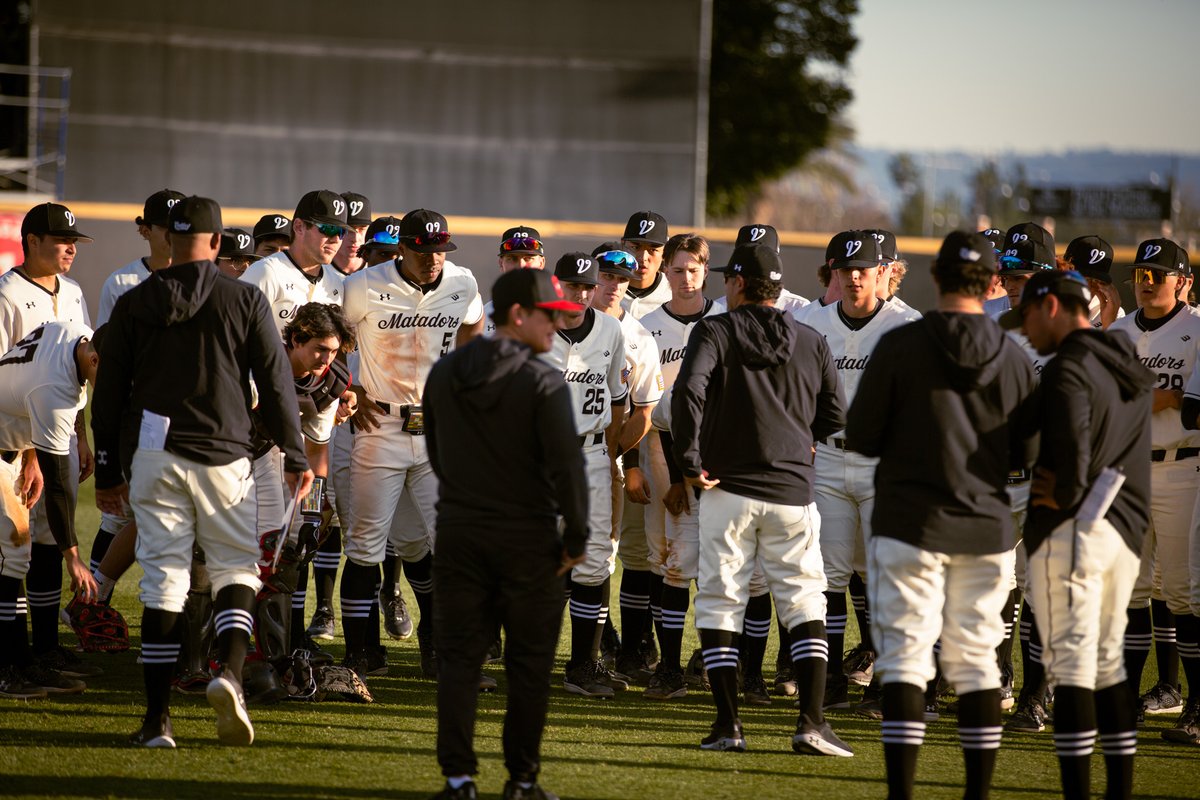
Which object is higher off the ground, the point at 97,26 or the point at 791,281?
the point at 97,26

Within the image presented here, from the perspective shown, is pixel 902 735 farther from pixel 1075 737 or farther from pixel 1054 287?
pixel 1054 287

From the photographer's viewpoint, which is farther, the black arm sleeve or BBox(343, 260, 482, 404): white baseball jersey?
BBox(343, 260, 482, 404): white baseball jersey

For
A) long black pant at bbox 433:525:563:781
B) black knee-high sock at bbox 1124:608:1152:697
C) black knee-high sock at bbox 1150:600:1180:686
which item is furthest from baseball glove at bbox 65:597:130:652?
black knee-high sock at bbox 1150:600:1180:686

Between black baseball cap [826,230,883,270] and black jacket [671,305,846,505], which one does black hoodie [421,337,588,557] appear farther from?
black baseball cap [826,230,883,270]

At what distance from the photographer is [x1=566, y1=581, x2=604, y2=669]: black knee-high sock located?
725 cm

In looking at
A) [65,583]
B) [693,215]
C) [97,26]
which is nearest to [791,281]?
[693,215]

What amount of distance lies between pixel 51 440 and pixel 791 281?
1112cm

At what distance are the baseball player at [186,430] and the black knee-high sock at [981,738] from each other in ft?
9.51

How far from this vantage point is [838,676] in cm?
708

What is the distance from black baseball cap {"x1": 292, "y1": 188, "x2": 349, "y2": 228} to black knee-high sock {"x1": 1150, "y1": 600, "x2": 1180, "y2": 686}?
4.84 metres

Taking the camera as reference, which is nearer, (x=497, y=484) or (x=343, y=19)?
(x=497, y=484)

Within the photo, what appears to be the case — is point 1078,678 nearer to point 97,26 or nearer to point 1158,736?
point 1158,736

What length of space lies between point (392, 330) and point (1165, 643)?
14.7 feet

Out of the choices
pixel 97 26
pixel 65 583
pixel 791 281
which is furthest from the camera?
pixel 97 26
